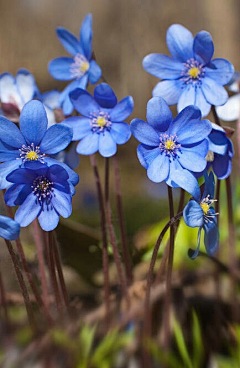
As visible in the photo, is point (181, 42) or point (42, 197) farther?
point (181, 42)

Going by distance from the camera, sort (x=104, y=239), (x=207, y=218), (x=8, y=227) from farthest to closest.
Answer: (x=104, y=239), (x=207, y=218), (x=8, y=227)

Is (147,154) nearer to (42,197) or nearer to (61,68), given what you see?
(42,197)

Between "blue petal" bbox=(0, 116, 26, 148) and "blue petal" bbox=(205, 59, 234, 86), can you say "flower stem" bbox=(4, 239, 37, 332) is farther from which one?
"blue petal" bbox=(205, 59, 234, 86)

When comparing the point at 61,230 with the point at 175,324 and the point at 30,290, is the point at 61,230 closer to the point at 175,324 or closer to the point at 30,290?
the point at 30,290

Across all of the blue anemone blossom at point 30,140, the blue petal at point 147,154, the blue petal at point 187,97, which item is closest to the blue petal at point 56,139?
the blue anemone blossom at point 30,140

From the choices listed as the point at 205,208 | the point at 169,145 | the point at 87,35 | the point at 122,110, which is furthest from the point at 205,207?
the point at 87,35

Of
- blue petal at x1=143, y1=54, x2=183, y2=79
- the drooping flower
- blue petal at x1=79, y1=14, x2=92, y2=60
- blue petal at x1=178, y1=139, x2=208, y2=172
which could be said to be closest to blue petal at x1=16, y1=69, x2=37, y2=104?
the drooping flower
